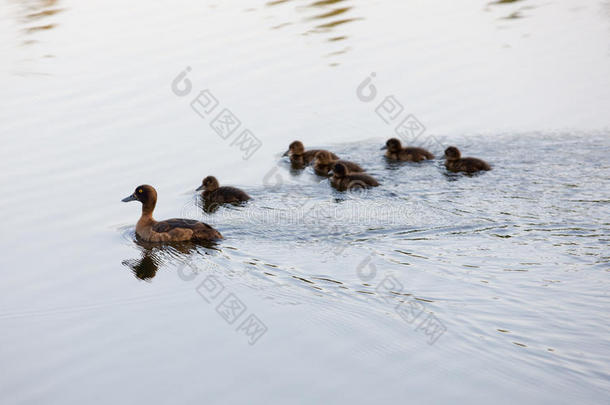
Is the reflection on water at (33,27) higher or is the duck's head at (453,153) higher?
the reflection on water at (33,27)

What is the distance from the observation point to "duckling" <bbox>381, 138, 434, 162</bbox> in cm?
1022

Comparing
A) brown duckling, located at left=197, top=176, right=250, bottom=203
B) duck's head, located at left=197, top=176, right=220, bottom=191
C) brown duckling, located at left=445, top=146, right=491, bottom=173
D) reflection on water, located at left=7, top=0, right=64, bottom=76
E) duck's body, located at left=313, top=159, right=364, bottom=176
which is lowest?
duck's body, located at left=313, top=159, right=364, bottom=176

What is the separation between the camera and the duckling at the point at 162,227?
8.23 meters

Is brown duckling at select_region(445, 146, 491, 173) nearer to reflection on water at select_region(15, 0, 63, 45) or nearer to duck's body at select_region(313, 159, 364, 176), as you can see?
duck's body at select_region(313, 159, 364, 176)

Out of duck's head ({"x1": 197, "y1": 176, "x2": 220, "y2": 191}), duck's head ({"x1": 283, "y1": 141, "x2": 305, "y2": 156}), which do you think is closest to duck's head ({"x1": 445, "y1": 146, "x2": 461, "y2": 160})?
duck's head ({"x1": 283, "y1": 141, "x2": 305, "y2": 156})

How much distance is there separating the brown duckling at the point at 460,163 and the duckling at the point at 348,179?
3.18ft

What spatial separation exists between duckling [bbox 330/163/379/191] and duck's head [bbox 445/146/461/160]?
1007mm

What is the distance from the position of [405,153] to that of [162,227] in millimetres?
3376

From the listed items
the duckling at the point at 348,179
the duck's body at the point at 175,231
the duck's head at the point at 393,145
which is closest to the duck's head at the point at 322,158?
the duckling at the point at 348,179

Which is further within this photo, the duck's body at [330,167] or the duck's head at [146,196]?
the duck's body at [330,167]

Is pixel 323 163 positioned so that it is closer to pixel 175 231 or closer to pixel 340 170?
pixel 340 170

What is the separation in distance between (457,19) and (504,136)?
269 inches

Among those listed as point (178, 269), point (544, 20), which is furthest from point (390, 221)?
point (544, 20)

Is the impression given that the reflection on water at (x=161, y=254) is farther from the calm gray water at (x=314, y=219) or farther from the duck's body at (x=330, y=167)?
the duck's body at (x=330, y=167)
